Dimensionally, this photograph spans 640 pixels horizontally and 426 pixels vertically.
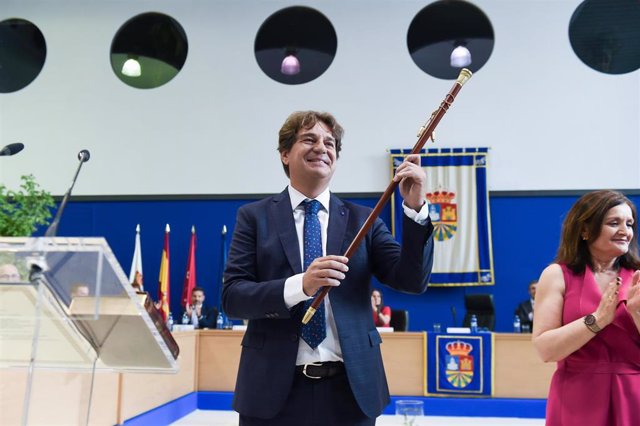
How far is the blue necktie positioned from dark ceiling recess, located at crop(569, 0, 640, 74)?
8.23 metres

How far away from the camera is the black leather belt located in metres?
1.58

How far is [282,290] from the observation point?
1528 mm

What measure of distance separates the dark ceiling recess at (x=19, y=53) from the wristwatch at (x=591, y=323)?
9.86 meters

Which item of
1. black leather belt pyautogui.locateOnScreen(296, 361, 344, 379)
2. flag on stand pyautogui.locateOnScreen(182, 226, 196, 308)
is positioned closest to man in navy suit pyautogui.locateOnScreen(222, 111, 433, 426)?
black leather belt pyautogui.locateOnScreen(296, 361, 344, 379)

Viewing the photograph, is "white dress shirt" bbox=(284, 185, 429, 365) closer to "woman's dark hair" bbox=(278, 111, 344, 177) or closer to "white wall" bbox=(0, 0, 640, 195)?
"woman's dark hair" bbox=(278, 111, 344, 177)

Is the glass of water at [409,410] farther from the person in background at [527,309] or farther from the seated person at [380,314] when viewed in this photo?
the person in background at [527,309]

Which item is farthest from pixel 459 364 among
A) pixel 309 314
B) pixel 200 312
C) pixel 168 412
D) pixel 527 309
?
pixel 309 314

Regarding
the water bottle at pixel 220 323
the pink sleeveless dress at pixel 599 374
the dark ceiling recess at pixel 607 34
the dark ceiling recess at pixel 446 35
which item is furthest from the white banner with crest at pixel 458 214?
the pink sleeveless dress at pixel 599 374

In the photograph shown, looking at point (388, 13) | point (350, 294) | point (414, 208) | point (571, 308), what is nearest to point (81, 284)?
point (350, 294)

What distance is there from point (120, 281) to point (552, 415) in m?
1.35

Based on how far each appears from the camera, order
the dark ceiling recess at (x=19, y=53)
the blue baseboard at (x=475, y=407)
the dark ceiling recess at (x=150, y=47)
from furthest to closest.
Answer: the dark ceiling recess at (x=19, y=53) → the dark ceiling recess at (x=150, y=47) → the blue baseboard at (x=475, y=407)

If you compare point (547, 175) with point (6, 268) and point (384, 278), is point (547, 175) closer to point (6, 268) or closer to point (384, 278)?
point (384, 278)

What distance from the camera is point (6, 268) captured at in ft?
3.95

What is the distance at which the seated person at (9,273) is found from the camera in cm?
118
